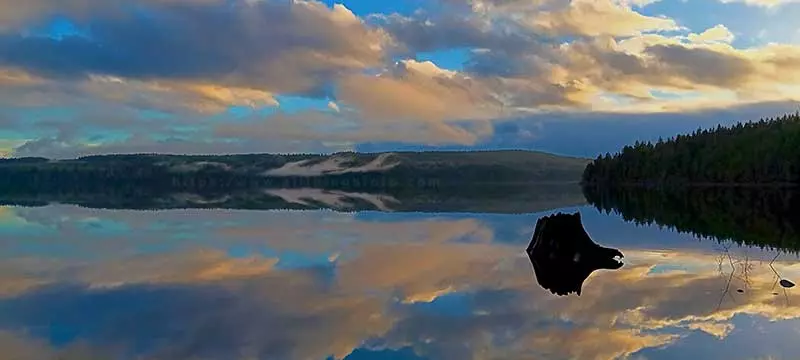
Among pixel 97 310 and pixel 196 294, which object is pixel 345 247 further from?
pixel 97 310

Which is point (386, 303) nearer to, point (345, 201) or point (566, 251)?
point (566, 251)

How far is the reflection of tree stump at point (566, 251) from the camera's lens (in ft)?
55.4

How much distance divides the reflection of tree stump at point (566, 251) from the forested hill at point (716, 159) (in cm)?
6648

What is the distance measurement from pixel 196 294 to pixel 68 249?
443 inches

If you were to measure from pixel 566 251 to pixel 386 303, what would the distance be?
6.01 meters

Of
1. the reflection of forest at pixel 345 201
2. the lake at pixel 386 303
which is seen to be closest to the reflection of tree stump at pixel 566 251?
the lake at pixel 386 303

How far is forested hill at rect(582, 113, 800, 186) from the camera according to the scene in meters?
78.6

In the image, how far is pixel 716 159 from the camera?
9069 cm

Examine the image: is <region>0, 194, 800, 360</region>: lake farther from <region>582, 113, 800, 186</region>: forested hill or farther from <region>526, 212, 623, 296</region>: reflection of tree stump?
<region>582, 113, 800, 186</region>: forested hill

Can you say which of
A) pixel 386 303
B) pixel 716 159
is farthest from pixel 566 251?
pixel 716 159

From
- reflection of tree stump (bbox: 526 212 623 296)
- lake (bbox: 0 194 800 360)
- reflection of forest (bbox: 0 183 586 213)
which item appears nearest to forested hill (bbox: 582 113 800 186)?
→ reflection of forest (bbox: 0 183 586 213)

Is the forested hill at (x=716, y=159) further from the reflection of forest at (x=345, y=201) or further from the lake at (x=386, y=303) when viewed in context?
the lake at (x=386, y=303)

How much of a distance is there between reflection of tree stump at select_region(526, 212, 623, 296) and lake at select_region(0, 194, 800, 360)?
56 centimetres

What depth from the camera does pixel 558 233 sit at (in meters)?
17.5
